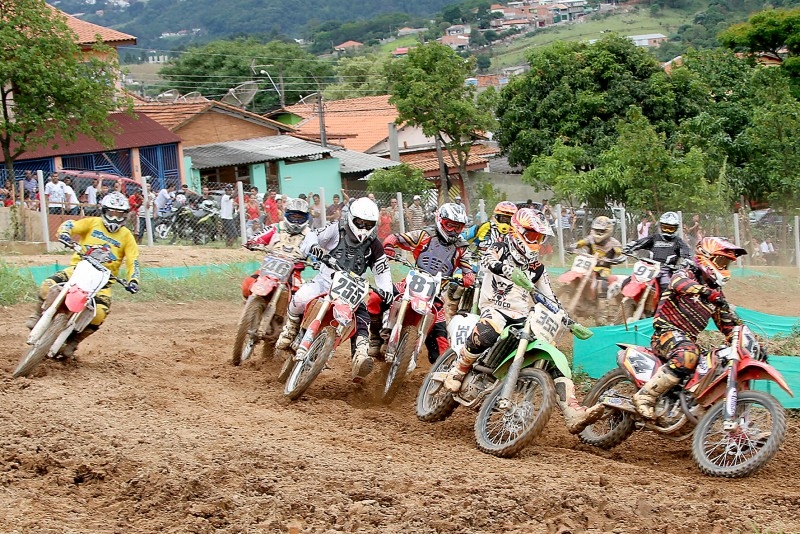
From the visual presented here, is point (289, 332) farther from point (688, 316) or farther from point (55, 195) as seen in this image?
point (55, 195)

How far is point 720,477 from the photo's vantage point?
7.59 metres

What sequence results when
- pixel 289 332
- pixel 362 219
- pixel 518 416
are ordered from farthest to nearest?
pixel 289 332, pixel 362 219, pixel 518 416

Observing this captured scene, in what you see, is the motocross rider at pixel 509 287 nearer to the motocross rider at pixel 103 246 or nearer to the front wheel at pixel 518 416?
the front wheel at pixel 518 416

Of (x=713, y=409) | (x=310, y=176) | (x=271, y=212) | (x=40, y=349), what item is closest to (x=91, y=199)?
(x=271, y=212)

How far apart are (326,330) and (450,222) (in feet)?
6.55

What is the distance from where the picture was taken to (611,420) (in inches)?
346

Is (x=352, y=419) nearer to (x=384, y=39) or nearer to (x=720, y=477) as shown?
(x=720, y=477)

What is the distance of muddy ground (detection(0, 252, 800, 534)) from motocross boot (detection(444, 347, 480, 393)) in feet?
1.41

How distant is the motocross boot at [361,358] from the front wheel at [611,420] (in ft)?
6.97

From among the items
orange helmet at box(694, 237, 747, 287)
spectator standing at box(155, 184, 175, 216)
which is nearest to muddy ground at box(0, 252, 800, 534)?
orange helmet at box(694, 237, 747, 287)

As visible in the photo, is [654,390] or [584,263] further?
[584,263]

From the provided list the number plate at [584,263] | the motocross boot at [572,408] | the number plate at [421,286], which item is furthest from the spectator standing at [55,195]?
the motocross boot at [572,408]

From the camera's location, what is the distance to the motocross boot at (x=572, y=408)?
8.22 m

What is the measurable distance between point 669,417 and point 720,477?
813 mm
